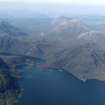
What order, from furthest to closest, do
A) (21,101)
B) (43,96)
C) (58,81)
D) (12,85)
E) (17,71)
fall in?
(17,71) → (58,81) → (12,85) → (43,96) → (21,101)

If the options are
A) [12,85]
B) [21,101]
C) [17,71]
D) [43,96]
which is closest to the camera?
[21,101]

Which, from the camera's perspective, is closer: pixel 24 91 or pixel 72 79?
pixel 24 91

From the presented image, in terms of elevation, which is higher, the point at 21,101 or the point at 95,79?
the point at 21,101

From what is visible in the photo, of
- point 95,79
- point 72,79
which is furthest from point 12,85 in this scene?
point 95,79

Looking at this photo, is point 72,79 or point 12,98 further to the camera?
point 72,79

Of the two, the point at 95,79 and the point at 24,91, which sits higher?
the point at 24,91

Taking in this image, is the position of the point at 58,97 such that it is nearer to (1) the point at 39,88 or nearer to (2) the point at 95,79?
(1) the point at 39,88

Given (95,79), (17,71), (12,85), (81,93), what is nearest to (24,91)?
(12,85)

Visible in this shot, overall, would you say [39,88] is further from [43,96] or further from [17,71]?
[17,71]

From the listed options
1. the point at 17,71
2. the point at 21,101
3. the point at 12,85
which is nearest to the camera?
the point at 21,101
